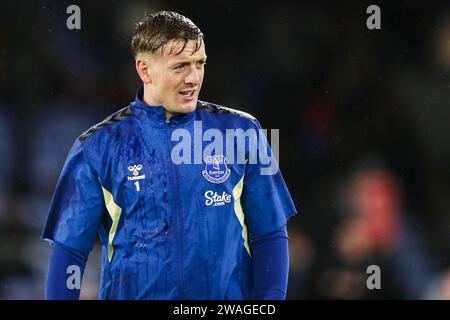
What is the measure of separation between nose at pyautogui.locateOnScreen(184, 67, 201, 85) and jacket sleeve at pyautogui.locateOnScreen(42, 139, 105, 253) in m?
0.54

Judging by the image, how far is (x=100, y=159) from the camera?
4.00m

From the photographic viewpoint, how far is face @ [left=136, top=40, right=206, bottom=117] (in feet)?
13.0

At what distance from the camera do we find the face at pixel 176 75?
395 centimetres

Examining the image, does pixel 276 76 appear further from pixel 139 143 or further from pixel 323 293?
pixel 139 143

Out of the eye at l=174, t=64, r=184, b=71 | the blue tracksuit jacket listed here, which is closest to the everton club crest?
the blue tracksuit jacket

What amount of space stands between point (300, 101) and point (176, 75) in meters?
3.05

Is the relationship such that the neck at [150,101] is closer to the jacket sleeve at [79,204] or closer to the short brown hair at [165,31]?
the short brown hair at [165,31]

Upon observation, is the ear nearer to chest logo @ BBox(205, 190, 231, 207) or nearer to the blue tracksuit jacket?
the blue tracksuit jacket

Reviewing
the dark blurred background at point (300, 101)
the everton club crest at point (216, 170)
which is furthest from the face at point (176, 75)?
the dark blurred background at point (300, 101)

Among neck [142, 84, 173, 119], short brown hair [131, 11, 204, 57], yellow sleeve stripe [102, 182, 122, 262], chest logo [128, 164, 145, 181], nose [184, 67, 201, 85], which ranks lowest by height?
yellow sleeve stripe [102, 182, 122, 262]

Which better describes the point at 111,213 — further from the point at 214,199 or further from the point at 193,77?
the point at 193,77

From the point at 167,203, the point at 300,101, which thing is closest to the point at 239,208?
the point at 167,203

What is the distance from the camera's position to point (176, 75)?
397 centimetres

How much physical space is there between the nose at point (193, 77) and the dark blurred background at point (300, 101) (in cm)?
258
